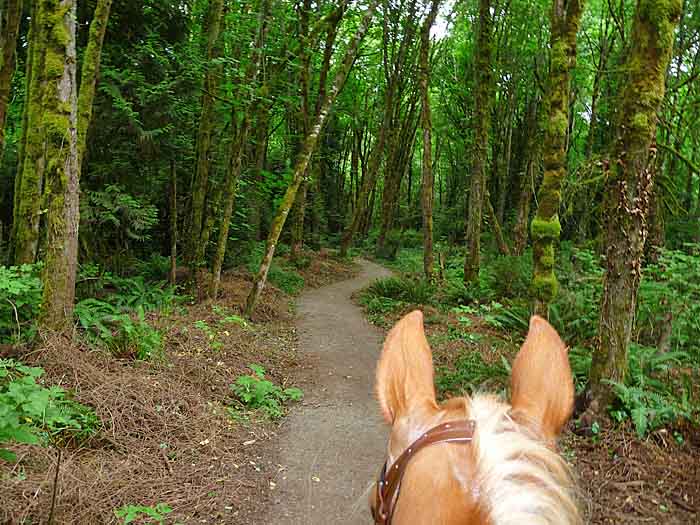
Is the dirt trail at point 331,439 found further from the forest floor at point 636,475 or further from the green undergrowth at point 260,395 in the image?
the forest floor at point 636,475

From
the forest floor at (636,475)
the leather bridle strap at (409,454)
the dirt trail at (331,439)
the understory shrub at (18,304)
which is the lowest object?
the dirt trail at (331,439)

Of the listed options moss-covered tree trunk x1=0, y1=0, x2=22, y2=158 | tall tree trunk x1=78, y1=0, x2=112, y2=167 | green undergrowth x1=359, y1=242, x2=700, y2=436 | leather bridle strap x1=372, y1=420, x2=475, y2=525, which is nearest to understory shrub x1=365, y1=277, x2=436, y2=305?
green undergrowth x1=359, y1=242, x2=700, y2=436

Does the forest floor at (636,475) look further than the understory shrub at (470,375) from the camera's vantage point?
No

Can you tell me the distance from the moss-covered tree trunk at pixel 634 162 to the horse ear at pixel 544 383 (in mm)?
4084

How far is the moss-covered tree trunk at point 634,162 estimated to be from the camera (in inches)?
182

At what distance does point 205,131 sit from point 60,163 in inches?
201

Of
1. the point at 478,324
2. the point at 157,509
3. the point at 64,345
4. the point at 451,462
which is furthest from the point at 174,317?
the point at 451,462

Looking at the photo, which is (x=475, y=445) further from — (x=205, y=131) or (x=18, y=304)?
(x=205, y=131)

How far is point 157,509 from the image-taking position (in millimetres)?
3873

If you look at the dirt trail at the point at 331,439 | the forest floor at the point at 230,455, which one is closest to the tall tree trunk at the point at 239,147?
the dirt trail at the point at 331,439

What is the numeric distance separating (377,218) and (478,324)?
29.7 meters

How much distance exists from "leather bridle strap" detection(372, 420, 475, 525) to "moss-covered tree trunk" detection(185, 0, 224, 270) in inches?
359

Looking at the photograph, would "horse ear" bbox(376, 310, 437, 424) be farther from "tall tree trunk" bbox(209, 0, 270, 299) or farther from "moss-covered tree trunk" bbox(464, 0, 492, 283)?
"moss-covered tree trunk" bbox(464, 0, 492, 283)

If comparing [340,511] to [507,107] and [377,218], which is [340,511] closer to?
[507,107]
